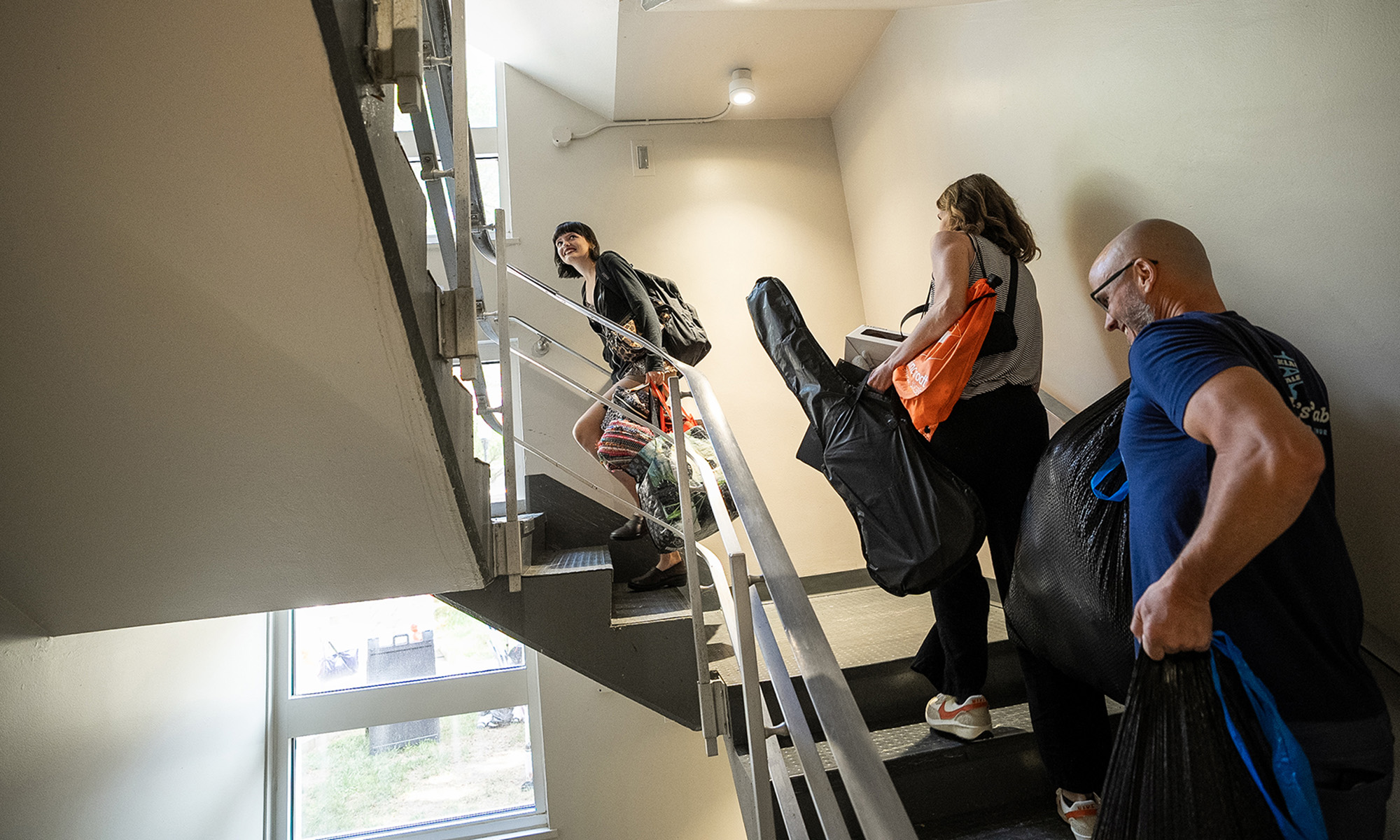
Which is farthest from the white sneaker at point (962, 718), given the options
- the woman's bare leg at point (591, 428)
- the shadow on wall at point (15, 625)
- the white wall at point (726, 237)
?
the shadow on wall at point (15, 625)

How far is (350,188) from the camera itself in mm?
991

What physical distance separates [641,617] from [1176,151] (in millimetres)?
1818

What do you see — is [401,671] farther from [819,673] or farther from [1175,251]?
[1175,251]

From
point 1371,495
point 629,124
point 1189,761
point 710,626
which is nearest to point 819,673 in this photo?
point 1189,761

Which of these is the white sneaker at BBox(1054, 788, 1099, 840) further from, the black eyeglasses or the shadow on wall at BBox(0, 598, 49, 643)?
the shadow on wall at BBox(0, 598, 49, 643)

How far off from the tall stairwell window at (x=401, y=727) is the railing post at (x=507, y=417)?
1785 mm

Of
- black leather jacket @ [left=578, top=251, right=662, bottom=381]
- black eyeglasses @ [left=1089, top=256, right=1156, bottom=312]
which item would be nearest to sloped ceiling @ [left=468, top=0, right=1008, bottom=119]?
black leather jacket @ [left=578, top=251, right=662, bottom=381]

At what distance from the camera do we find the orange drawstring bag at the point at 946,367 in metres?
1.74

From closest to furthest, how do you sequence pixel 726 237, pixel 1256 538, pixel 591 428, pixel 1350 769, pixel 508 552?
pixel 1256 538 < pixel 1350 769 < pixel 508 552 < pixel 591 428 < pixel 726 237

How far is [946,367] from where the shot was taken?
5.70ft

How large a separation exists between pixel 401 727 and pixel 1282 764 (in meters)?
3.66

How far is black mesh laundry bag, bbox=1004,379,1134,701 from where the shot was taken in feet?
3.92

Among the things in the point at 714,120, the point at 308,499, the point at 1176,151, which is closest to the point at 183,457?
the point at 308,499

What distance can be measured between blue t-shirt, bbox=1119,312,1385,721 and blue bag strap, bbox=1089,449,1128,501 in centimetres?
15
